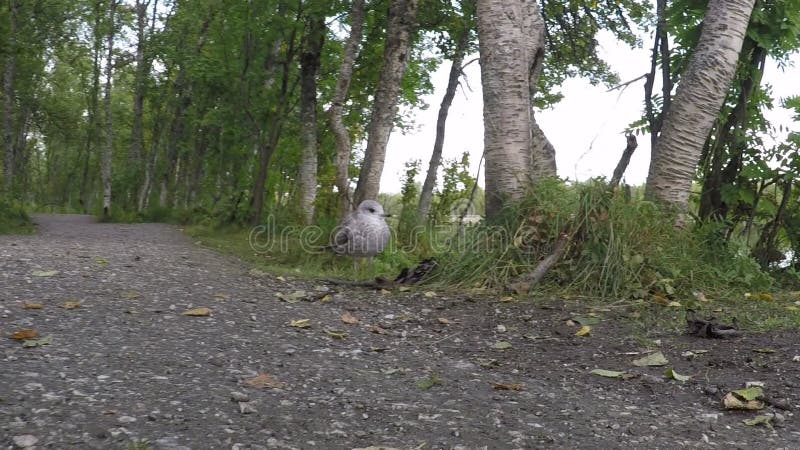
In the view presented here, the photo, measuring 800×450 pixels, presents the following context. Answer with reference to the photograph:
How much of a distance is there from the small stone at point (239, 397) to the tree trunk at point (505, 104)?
4.05 metres

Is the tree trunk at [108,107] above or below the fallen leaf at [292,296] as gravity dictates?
above

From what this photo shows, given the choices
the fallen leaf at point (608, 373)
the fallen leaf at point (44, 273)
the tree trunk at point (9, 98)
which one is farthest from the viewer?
the tree trunk at point (9, 98)

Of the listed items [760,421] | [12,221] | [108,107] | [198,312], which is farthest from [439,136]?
[760,421]

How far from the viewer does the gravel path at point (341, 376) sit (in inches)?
122

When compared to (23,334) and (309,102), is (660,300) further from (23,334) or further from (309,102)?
(309,102)

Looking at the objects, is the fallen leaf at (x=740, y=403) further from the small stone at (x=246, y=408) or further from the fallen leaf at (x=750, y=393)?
the small stone at (x=246, y=408)

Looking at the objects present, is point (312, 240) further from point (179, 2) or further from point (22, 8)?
point (179, 2)

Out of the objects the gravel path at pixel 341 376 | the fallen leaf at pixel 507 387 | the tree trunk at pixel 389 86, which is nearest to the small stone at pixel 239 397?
the gravel path at pixel 341 376

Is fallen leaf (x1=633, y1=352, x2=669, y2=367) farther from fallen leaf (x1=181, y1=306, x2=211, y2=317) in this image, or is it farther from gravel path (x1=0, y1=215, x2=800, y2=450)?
fallen leaf (x1=181, y1=306, x2=211, y2=317)

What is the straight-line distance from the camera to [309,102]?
45.3 feet

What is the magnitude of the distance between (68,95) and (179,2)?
2053cm

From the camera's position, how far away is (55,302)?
17.1 feet

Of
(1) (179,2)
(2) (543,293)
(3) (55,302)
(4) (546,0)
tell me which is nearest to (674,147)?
(2) (543,293)

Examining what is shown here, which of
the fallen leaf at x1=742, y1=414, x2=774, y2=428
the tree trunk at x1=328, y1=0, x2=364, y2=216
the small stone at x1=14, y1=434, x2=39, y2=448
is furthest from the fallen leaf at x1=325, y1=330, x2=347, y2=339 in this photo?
the tree trunk at x1=328, y1=0, x2=364, y2=216
